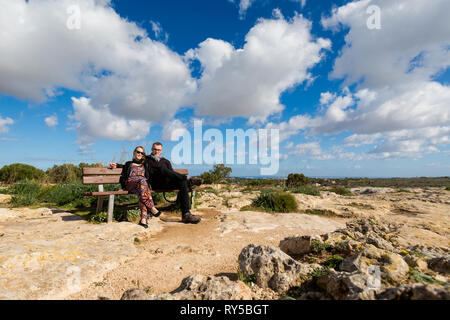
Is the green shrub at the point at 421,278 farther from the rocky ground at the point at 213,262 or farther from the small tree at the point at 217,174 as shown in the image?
the small tree at the point at 217,174

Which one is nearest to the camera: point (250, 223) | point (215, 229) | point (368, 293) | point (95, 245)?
point (368, 293)

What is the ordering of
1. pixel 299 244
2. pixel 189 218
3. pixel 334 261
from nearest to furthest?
pixel 334 261
pixel 299 244
pixel 189 218

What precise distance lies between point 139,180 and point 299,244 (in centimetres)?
373

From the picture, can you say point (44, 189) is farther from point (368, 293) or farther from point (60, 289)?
point (368, 293)

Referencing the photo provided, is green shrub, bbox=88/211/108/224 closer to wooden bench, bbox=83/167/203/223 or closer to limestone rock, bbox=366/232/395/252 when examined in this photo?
wooden bench, bbox=83/167/203/223

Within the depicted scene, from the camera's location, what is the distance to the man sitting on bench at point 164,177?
549cm

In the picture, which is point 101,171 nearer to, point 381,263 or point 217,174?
point 381,263

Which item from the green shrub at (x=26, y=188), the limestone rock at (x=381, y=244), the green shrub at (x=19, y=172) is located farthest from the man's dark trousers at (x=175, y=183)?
the green shrub at (x=19, y=172)

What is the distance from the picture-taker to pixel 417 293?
4.35 ft

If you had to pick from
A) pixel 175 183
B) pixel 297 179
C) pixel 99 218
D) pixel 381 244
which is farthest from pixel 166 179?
pixel 297 179

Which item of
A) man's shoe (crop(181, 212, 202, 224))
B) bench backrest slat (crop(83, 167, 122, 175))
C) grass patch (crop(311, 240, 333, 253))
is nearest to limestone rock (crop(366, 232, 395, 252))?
grass patch (crop(311, 240, 333, 253))

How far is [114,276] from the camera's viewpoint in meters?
2.58
